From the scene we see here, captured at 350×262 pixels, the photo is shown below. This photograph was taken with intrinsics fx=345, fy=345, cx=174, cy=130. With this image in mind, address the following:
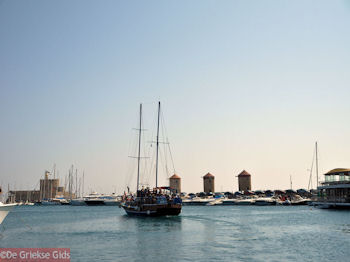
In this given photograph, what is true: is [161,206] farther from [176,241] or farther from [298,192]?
[298,192]

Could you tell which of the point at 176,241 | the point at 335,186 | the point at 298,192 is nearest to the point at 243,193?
the point at 298,192

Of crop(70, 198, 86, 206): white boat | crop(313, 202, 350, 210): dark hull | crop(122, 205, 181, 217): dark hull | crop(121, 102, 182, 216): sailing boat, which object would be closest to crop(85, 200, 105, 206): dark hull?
crop(70, 198, 86, 206): white boat

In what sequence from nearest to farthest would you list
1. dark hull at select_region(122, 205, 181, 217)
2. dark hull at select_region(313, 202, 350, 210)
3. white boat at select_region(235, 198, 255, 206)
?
dark hull at select_region(122, 205, 181, 217)
dark hull at select_region(313, 202, 350, 210)
white boat at select_region(235, 198, 255, 206)

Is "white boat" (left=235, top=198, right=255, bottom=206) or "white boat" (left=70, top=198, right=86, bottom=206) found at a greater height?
"white boat" (left=235, top=198, right=255, bottom=206)

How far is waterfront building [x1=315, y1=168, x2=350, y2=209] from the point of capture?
8225 centimetres

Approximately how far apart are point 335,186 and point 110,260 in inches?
2880

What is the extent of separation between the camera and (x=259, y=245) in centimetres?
3272

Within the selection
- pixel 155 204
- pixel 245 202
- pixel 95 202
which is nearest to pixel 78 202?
pixel 95 202

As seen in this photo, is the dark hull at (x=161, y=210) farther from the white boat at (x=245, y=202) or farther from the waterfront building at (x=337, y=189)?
the white boat at (x=245, y=202)

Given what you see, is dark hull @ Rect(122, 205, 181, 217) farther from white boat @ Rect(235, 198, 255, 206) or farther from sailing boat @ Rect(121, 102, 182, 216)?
white boat @ Rect(235, 198, 255, 206)

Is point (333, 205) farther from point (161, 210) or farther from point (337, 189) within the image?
point (161, 210)

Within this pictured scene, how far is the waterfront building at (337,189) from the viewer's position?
270ft

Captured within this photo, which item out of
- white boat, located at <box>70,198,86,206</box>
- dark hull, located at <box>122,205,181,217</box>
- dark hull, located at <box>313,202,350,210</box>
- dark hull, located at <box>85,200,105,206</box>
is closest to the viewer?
dark hull, located at <box>122,205,181,217</box>

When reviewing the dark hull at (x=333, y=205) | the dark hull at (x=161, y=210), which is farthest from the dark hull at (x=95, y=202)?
the dark hull at (x=161, y=210)
